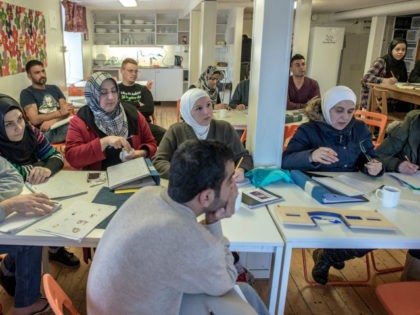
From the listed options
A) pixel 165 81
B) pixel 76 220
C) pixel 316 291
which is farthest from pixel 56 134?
pixel 165 81

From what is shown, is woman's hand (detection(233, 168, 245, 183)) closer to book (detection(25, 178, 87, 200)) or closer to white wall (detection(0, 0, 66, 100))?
book (detection(25, 178, 87, 200))

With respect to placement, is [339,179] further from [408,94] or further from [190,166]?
[408,94]

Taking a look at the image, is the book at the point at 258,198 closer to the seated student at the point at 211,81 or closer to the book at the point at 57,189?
the book at the point at 57,189

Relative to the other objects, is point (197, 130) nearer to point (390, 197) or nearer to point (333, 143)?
point (333, 143)

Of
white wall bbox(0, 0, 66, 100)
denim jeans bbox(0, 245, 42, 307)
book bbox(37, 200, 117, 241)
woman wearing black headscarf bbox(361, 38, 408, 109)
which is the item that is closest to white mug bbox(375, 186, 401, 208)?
book bbox(37, 200, 117, 241)

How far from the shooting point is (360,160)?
2287 millimetres

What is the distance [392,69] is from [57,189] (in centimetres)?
549

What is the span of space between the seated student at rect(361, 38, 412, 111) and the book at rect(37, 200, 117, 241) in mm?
5016

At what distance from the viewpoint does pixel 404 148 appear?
2.48 metres

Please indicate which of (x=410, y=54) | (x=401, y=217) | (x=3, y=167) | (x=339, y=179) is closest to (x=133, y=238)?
(x=3, y=167)

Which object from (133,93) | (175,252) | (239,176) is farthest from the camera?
(133,93)

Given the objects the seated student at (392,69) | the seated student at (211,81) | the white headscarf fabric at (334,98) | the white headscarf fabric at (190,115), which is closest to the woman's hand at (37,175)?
the white headscarf fabric at (190,115)

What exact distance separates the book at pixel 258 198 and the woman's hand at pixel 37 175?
108cm

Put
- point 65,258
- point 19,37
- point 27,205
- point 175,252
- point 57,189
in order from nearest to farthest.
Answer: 1. point 175,252
2. point 27,205
3. point 57,189
4. point 65,258
5. point 19,37
